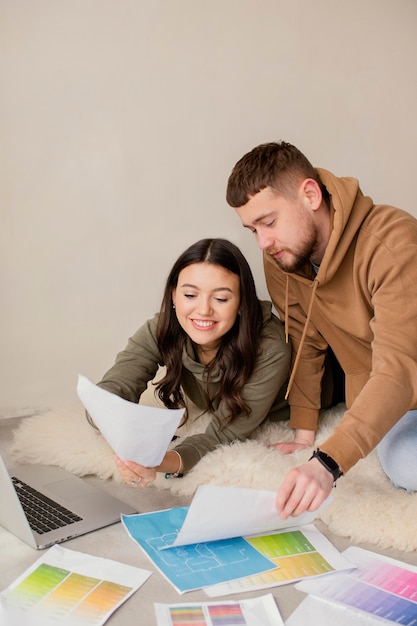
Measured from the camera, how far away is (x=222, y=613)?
1.32m

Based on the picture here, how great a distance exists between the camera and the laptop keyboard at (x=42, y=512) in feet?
5.65

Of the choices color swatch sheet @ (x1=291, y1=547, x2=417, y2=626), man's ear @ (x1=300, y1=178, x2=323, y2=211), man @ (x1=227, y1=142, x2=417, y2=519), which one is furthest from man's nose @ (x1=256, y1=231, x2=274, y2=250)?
color swatch sheet @ (x1=291, y1=547, x2=417, y2=626)

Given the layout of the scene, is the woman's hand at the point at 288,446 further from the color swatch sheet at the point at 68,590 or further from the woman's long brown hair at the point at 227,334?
the color swatch sheet at the point at 68,590

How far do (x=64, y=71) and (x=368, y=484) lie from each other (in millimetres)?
1820

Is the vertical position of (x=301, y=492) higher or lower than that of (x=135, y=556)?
higher

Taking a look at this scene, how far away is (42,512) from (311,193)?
109 cm

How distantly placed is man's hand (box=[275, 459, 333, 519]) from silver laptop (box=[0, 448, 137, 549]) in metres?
0.55

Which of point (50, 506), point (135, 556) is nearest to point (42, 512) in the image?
point (50, 506)

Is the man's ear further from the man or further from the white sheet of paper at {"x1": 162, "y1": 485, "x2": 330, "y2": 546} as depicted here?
the white sheet of paper at {"x1": 162, "y1": 485, "x2": 330, "y2": 546}

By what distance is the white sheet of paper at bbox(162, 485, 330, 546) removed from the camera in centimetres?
140

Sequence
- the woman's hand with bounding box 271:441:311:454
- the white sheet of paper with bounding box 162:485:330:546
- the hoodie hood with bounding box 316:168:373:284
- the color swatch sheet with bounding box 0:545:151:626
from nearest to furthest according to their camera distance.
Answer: the color swatch sheet with bounding box 0:545:151:626
the white sheet of paper with bounding box 162:485:330:546
the hoodie hood with bounding box 316:168:373:284
the woman's hand with bounding box 271:441:311:454

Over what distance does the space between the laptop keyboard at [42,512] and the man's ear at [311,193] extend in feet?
3.31

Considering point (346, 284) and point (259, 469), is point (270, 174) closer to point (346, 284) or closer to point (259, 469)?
point (346, 284)

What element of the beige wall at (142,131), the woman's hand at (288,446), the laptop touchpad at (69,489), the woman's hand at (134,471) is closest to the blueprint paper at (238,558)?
the woman's hand at (134,471)
